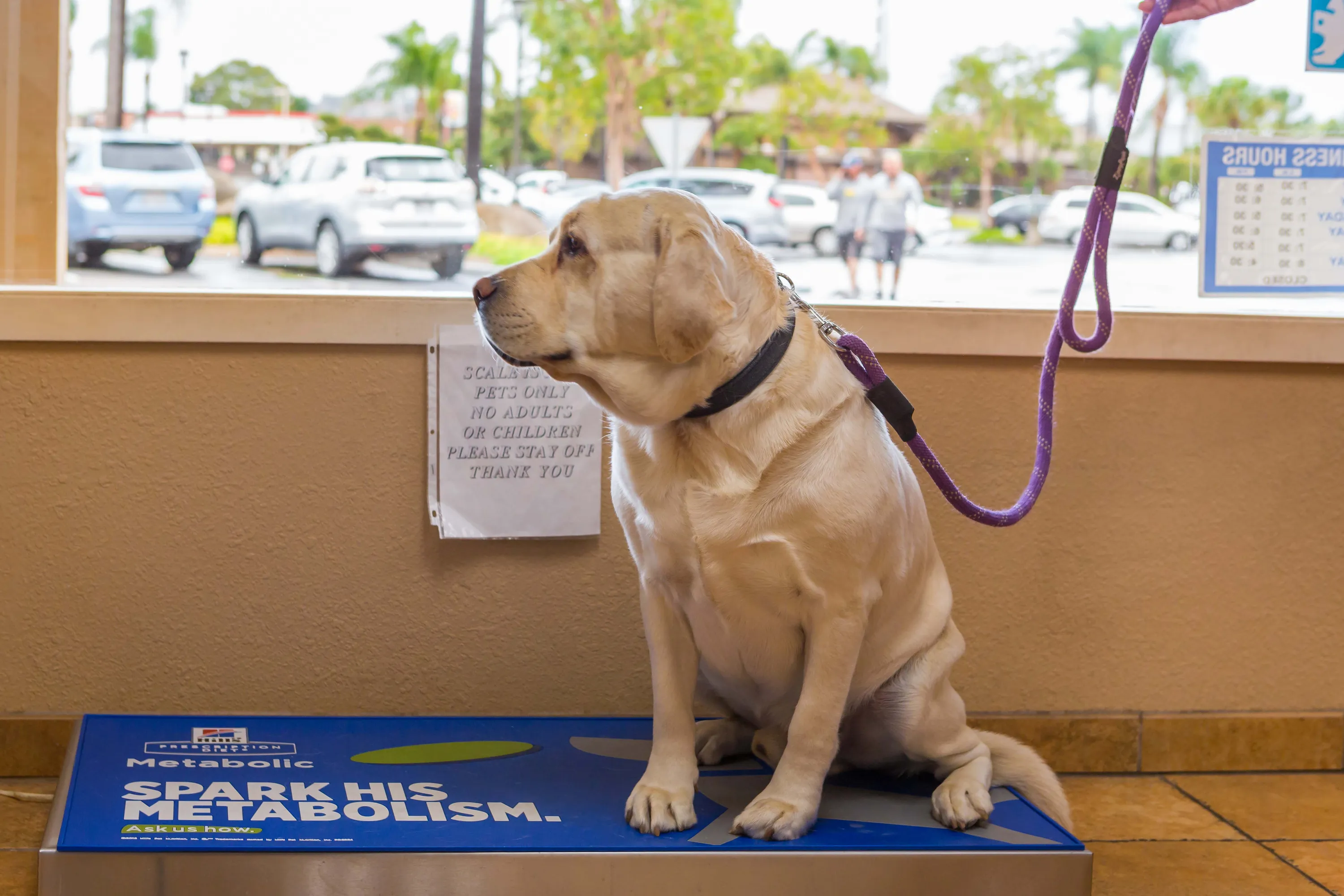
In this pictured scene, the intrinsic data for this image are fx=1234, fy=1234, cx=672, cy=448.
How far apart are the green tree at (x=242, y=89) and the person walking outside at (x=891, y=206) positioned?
1.13 meters

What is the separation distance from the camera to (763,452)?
1.65m

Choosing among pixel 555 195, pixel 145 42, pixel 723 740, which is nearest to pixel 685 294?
pixel 723 740

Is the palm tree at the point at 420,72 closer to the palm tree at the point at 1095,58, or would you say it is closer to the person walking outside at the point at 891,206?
the person walking outside at the point at 891,206

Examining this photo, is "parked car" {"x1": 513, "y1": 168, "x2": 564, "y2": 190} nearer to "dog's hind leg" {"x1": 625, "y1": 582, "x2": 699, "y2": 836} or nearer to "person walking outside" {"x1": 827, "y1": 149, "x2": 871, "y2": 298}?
"person walking outside" {"x1": 827, "y1": 149, "x2": 871, "y2": 298}

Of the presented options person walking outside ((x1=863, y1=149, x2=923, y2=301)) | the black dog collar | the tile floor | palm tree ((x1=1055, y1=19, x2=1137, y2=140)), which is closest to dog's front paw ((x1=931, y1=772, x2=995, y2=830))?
the tile floor

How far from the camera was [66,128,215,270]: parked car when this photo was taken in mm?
2279

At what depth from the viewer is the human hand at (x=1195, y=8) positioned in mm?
2428

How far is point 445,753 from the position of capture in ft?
6.57

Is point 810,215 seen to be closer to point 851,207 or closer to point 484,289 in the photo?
point 851,207

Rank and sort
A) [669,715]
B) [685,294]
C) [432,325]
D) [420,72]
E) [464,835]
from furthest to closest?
[420,72]
[432,325]
[669,715]
[464,835]
[685,294]

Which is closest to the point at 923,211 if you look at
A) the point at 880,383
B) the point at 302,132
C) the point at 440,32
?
the point at 880,383

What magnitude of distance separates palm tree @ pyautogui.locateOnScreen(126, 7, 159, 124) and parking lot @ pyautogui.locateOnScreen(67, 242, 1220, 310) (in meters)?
0.29

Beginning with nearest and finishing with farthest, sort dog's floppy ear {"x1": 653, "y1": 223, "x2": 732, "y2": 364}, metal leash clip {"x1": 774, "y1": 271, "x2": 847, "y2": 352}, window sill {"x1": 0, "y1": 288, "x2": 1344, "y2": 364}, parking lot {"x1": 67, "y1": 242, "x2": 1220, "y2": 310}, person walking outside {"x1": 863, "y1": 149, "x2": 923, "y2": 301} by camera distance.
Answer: dog's floppy ear {"x1": 653, "y1": 223, "x2": 732, "y2": 364}, metal leash clip {"x1": 774, "y1": 271, "x2": 847, "y2": 352}, window sill {"x1": 0, "y1": 288, "x2": 1344, "y2": 364}, parking lot {"x1": 67, "y1": 242, "x2": 1220, "y2": 310}, person walking outside {"x1": 863, "y1": 149, "x2": 923, "y2": 301}

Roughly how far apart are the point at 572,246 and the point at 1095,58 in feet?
4.88
